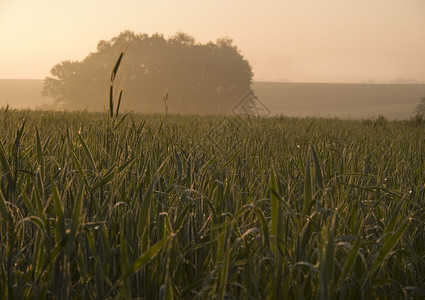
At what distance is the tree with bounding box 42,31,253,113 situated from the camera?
41906 millimetres

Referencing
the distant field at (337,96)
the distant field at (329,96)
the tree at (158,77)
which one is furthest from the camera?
the distant field at (337,96)

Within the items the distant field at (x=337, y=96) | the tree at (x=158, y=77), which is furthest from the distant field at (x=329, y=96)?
the tree at (x=158, y=77)

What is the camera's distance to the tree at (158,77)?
4191 cm

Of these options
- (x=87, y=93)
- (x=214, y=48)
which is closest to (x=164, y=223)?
(x=87, y=93)

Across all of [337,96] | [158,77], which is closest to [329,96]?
[337,96]

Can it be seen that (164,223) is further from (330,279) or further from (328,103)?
(328,103)

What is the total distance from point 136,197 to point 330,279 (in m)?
0.52

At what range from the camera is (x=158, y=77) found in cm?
4391

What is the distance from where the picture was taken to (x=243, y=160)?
209 cm

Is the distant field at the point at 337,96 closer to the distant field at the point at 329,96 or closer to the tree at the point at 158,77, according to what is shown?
the distant field at the point at 329,96

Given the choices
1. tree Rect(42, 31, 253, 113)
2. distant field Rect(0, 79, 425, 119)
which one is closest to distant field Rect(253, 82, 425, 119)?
distant field Rect(0, 79, 425, 119)

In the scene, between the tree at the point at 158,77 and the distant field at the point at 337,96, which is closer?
the tree at the point at 158,77

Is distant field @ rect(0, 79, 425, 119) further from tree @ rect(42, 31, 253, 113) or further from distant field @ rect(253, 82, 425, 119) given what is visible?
tree @ rect(42, 31, 253, 113)

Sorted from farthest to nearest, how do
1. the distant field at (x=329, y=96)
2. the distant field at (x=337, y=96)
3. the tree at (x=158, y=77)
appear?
1. the distant field at (x=337, y=96)
2. the distant field at (x=329, y=96)
3. the tree at (x=158, y=77)
